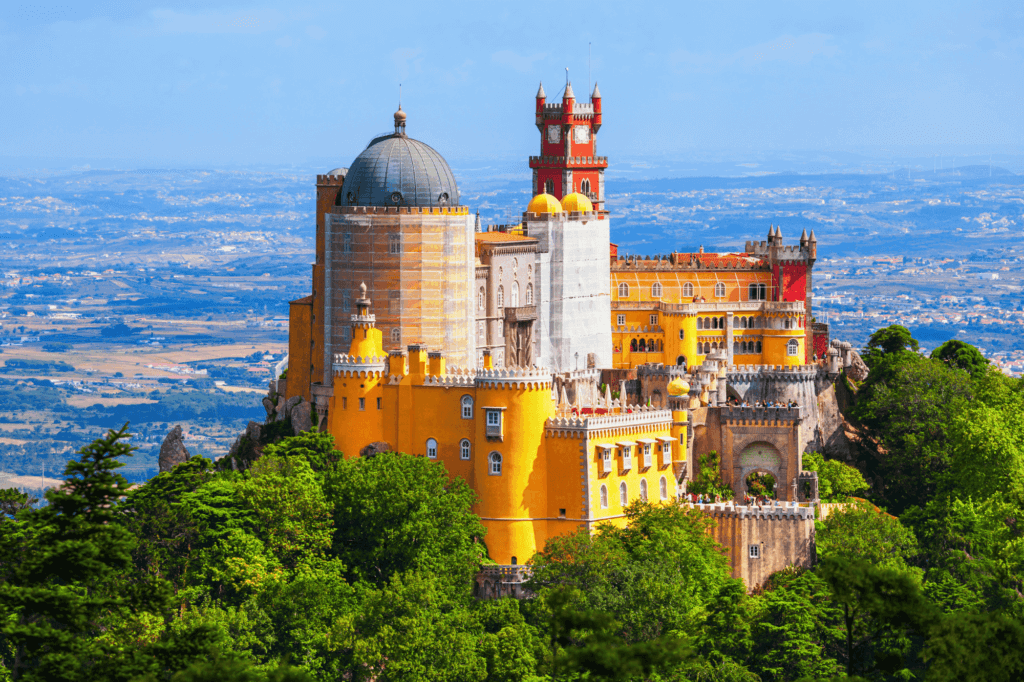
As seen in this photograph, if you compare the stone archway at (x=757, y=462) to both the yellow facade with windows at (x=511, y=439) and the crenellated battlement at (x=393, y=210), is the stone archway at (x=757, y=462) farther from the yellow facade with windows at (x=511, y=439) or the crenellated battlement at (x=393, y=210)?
the crenellated battlement at (x=393, y=210)

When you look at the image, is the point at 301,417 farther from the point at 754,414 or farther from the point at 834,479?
the point at 834,479

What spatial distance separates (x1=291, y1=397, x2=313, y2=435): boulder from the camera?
404ft

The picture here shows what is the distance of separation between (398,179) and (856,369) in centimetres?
4275

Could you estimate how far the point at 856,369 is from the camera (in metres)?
145

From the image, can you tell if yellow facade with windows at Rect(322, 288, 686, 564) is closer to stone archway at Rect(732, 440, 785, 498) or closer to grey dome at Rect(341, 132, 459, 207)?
stone archway at Rect(732, 440, 785, 498)

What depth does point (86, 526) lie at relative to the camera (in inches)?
2803

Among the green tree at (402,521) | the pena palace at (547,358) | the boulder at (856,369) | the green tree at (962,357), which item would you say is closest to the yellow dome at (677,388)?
the pena palace at (547,358)

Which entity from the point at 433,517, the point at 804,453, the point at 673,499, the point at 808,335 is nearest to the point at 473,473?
the point at 433,517

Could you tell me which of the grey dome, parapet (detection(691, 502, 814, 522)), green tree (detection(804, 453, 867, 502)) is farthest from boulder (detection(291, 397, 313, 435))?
green tree (detection(804, 453, 867, 502))

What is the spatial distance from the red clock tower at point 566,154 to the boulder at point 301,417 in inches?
1716

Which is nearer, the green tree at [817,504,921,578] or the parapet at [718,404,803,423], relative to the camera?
the green tree at [817,504,921,578]

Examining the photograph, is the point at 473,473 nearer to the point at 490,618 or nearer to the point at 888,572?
the point at 490,618

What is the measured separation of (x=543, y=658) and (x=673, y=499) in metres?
17.8

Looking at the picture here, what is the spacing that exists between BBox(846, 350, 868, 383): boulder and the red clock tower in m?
27.5
